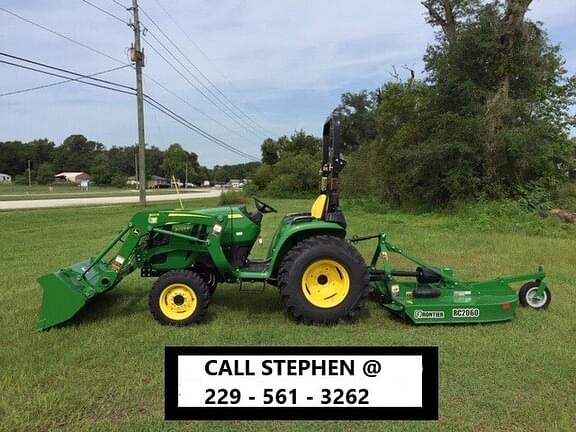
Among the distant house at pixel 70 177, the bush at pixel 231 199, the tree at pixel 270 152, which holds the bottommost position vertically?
the bush at pixel 231 199

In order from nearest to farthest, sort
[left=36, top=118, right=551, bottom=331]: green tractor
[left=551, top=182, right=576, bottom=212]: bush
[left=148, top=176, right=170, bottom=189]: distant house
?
[left=36, top=118, right=551, bottom=331]: green tractor → [left=551, top=182, right=576, bottom=212]: bush → [left=148, top=176, right=170, bottom=189]: distant house

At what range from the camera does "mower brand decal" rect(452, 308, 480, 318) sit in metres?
4.59

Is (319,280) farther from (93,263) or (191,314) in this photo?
(93,263)

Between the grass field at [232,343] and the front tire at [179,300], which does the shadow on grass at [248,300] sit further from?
the front tire at [179,300]

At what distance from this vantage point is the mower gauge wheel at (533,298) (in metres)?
5.16

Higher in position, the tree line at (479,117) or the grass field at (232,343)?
the tree line at (479,117)

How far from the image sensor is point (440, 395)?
10.5 feet

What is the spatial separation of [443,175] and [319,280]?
12.9 m

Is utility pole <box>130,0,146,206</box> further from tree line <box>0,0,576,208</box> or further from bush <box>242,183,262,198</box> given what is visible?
bush <box>242,183,262,198</box>

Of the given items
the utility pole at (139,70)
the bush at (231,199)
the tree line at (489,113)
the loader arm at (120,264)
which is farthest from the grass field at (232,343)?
the bush at (231,199)

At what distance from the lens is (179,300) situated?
4590 mm

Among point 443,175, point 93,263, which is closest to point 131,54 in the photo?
point 443,175

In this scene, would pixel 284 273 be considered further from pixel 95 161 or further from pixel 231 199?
pixel 95 161

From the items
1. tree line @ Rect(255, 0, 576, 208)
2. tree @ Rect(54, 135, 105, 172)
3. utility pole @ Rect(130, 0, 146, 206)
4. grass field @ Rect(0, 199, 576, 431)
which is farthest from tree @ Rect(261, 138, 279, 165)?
tree @ Rect(54, 135, 105, 172)
